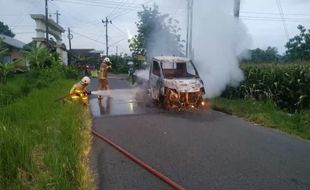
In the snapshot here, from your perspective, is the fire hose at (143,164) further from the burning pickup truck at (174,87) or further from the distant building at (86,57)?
the distant building at (86,57)

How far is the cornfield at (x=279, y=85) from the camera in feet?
43.8

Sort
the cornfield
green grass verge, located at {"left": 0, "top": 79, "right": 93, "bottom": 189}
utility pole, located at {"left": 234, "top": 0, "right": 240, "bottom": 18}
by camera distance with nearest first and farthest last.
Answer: green grass verge, located at {"left": 0, "top": 79, "right": 93, "bottom": 189}, the cornfield, utility pole, located at {"left": 234, "top": 0, "right": 240, "bottom": 18}

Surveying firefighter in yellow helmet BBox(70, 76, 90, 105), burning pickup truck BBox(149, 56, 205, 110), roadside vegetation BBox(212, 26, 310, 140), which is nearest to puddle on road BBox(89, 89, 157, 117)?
Result: burning pickup truck BBox(149, 56, 205, 110)

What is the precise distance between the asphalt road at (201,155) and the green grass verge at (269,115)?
1.68 feet

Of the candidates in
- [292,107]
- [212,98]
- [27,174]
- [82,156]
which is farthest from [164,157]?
[212,98]

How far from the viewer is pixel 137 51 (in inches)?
1326

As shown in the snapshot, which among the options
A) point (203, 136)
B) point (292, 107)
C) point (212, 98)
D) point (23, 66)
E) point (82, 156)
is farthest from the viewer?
point (23, 66)

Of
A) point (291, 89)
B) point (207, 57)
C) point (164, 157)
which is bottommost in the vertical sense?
point (164, 157)

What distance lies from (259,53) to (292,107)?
41.1 m

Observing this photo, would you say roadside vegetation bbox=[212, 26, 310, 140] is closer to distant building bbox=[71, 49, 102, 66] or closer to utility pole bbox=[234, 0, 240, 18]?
utility pole bbox=[234, 0, 240, 18]

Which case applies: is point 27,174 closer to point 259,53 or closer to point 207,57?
point 207,57

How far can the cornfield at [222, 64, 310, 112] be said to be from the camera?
13344 mm

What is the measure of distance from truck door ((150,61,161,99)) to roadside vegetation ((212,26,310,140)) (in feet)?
7.81

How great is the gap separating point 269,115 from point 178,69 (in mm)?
5172
